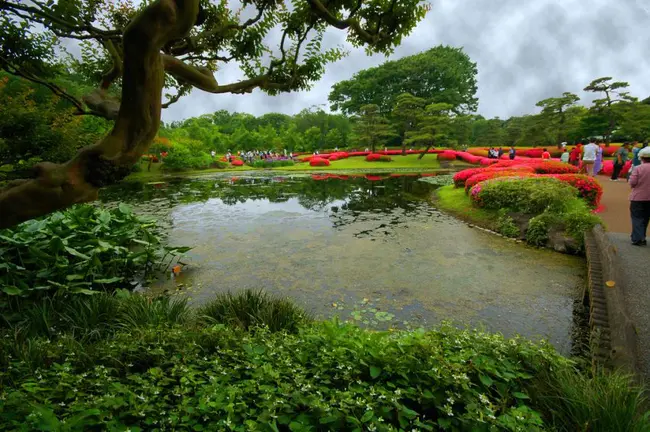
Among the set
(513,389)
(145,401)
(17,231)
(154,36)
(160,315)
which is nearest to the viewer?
(154,36)

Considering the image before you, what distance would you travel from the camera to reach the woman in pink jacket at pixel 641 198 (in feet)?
17.2

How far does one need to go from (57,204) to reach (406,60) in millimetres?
55141

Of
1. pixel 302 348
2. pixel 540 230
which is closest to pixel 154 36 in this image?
pixel 302 348

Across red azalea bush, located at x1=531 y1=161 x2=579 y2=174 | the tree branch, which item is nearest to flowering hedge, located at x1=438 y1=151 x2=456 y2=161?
red azalea bush, located at x1=531 y1=161 x2=579 y2=174

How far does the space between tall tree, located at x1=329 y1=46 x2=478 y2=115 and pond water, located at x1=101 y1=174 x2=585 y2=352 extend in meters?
38.7

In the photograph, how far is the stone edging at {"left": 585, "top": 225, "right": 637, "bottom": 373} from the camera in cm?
249

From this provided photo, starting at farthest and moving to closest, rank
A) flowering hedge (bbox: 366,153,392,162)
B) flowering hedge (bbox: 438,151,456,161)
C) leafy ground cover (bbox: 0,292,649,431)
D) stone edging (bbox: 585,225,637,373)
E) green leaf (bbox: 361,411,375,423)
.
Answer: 1. flowering hedge (bbox: 366,153,392,162)
2. flowering hedge (bbox: 438,151,456,161)
3. stone edging (bbox: 585,225,637,373)
4. leafy ground cover (bbox: 0,292,649,431)
5. green leaf (bbox: 361,411,375,423)

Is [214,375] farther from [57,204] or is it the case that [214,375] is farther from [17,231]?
[17,231]

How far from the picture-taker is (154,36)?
4.64 feet

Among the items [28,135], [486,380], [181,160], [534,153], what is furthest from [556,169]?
[181,160]

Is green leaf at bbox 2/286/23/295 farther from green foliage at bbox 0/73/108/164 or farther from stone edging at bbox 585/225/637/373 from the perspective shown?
stone edging at bbox 585/225/637/373

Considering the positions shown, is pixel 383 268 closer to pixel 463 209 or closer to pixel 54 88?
pixel 54 88

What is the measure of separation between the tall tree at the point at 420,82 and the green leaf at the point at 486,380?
149 ft

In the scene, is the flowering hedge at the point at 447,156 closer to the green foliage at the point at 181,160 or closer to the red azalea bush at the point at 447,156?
→ the red azalea bush at the point at 447,156
